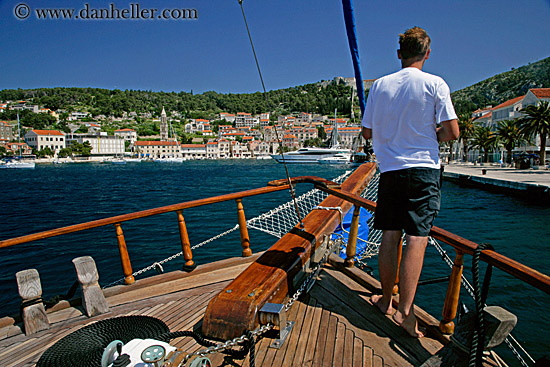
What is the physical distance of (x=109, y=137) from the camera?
126 meters

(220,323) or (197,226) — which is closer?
(220,323)

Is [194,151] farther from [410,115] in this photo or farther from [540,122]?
[410,115]

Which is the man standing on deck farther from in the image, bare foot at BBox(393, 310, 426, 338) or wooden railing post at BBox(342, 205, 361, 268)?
wooden railing post at BBox(342, 205, 361, 268)

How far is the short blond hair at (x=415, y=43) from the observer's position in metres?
1.86

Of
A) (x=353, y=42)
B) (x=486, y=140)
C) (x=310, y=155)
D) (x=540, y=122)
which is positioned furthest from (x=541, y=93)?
(x=353, y=42)

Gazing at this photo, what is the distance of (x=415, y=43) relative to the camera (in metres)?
1.87

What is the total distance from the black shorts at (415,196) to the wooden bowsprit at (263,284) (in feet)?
2.89

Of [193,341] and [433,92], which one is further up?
[433,92]

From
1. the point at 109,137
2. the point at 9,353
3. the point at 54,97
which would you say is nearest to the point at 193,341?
the point at 9,353

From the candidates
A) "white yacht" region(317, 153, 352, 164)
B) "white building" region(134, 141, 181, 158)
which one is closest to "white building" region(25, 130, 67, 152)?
"white building" region(134, 141, 181, 158)

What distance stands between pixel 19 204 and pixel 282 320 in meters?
27.7

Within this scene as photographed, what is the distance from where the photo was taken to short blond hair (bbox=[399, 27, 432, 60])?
1.86m

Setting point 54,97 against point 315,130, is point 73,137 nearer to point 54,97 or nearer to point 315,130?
point 54,97

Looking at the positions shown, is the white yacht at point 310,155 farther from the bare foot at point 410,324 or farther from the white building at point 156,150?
the bare foot at point 410,324
